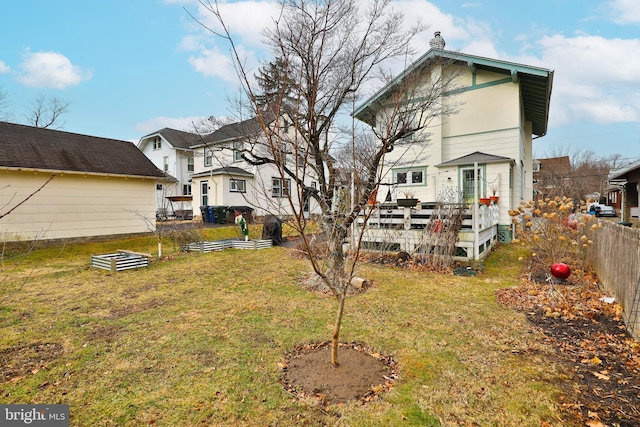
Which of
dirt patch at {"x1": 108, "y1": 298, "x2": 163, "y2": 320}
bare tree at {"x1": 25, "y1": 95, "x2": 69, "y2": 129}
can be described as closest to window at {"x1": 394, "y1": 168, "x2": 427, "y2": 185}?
dirt patch at {"x1": 108, "y1": 298, "x2": 163, "y2": 320}

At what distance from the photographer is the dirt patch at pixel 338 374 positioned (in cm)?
274

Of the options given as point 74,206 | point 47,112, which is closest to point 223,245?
point 74,206

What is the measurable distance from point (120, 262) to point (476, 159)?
11819 mm

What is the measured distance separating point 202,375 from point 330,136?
5551mm

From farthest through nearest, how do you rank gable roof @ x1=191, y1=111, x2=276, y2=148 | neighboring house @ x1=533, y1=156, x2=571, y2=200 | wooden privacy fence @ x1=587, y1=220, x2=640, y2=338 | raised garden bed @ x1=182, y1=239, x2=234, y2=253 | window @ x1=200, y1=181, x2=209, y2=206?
neighboring house @ x1=533, y1=156, x2=571, y2=200 < window @ x1=200, y1=181, x2=209, y2=206 < raised garden bed @ x1=182, y1=239, x2=234, y2=253 < gable roof @ x1=191, y1=111, x2=276, y2=148 < wooden privacy fence @ x1=587, y1=220, x2=640, y2=338

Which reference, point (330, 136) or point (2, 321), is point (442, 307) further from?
point (2, 321)

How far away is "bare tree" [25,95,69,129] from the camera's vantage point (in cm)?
2547

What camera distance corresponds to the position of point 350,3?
5.79 m

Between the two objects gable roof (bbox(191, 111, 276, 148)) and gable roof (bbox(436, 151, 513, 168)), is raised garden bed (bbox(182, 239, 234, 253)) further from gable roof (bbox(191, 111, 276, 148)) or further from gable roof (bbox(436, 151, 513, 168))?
gable roof (bbox(436, 151, 513, 168))

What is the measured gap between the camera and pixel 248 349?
11.8 ft

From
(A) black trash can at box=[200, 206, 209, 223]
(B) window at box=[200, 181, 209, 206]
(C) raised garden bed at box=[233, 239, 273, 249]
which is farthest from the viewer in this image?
(B) window at box=[200, 181, 209, 206]

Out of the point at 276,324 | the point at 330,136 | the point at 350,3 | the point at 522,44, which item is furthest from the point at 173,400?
the point at 522,44

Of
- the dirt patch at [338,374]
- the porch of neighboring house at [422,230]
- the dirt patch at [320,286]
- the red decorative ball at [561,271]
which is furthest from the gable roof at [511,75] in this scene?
the dirt patch at [338,374]

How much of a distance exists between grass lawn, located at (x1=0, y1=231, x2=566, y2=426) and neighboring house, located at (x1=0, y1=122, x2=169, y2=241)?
14.8ft
